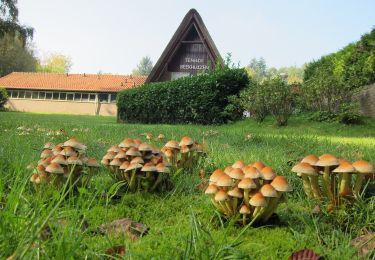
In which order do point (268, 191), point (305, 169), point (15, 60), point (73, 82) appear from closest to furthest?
1. point (268, 191)
2. point (305, 169)
3. point (73, 82)
4. point (15, 60)

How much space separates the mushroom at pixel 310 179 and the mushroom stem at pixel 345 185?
154mm

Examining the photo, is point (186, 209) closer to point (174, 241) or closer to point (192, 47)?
point (174, 241)

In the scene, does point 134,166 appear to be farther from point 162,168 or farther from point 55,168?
point 55,168

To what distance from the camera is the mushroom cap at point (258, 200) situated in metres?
2.27

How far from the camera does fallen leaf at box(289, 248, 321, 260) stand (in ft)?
6.17

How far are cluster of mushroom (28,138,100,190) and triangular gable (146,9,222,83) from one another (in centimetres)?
2329

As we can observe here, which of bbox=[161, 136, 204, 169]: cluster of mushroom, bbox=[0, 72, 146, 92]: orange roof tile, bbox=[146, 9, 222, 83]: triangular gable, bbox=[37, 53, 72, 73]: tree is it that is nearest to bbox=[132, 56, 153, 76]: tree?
bbox=[37, 53, 72, 73]: tree

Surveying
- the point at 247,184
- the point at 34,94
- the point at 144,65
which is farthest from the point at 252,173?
the point at 144,65

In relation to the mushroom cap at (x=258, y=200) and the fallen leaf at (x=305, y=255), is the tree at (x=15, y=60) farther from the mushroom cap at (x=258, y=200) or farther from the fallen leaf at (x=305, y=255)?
the fallen leaf at (x=305, y=255)

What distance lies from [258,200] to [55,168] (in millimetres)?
1362

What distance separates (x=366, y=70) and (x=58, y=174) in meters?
13.7

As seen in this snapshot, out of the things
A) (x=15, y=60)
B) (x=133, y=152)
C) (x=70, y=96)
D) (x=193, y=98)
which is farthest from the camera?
(x=15, y=60)

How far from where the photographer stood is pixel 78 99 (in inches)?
1972

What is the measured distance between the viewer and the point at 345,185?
8.50 ft
